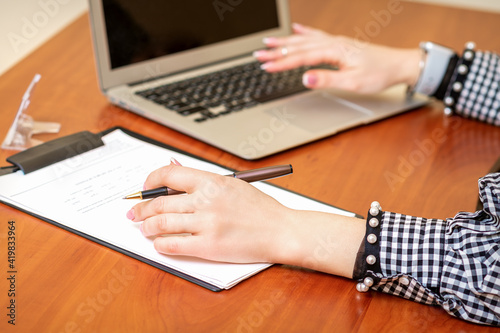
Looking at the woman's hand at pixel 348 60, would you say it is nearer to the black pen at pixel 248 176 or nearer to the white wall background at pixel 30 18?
the black pen at pixel 248 176

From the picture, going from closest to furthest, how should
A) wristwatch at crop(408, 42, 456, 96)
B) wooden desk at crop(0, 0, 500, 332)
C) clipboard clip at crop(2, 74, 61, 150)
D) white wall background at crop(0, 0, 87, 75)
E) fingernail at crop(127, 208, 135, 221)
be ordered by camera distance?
wooden desk at crop(0, 0, 500, 332)
fingernail at crop(127, 208, 135, 221)
clipboard clip at crop(2, 74, 61, 150)
wristwatch at crop(408, 42, 456, 96)
white wall background at crop(0, 0, 87, 75)

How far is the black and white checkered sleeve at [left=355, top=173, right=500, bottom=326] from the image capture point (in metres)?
0.69

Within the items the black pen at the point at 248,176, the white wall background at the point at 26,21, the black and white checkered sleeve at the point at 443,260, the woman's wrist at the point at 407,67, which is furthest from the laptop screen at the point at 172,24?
the white wall background at the point at 26,21

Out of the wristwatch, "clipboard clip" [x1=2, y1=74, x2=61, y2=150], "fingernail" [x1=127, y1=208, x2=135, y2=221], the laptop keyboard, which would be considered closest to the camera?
"fingernail" [x1=127, y1=208, x2=135, y2=221]

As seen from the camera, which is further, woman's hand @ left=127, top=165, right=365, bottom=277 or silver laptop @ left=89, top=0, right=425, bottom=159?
silver laptop @ left=89, top=0, right=425, bottom=159

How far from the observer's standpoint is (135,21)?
3.52ft

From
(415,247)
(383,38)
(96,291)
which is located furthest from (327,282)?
(383,38)

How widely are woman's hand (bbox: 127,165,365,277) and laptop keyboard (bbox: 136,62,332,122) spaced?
30cm

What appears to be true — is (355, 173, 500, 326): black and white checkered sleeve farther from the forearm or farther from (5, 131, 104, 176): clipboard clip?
(5, 131, 104, 176): clipboard clip

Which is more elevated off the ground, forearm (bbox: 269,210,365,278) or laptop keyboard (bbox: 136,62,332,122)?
laptop keyboard (bbox: 136,62,332,122)

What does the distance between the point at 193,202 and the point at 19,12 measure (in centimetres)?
195

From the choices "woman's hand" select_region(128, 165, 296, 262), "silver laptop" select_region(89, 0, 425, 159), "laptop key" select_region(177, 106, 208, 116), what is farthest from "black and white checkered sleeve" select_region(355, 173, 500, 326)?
"laptop key" select_region(177, 106, 208, 116)

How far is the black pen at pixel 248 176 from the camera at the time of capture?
0.75m

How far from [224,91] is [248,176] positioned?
351 mm
